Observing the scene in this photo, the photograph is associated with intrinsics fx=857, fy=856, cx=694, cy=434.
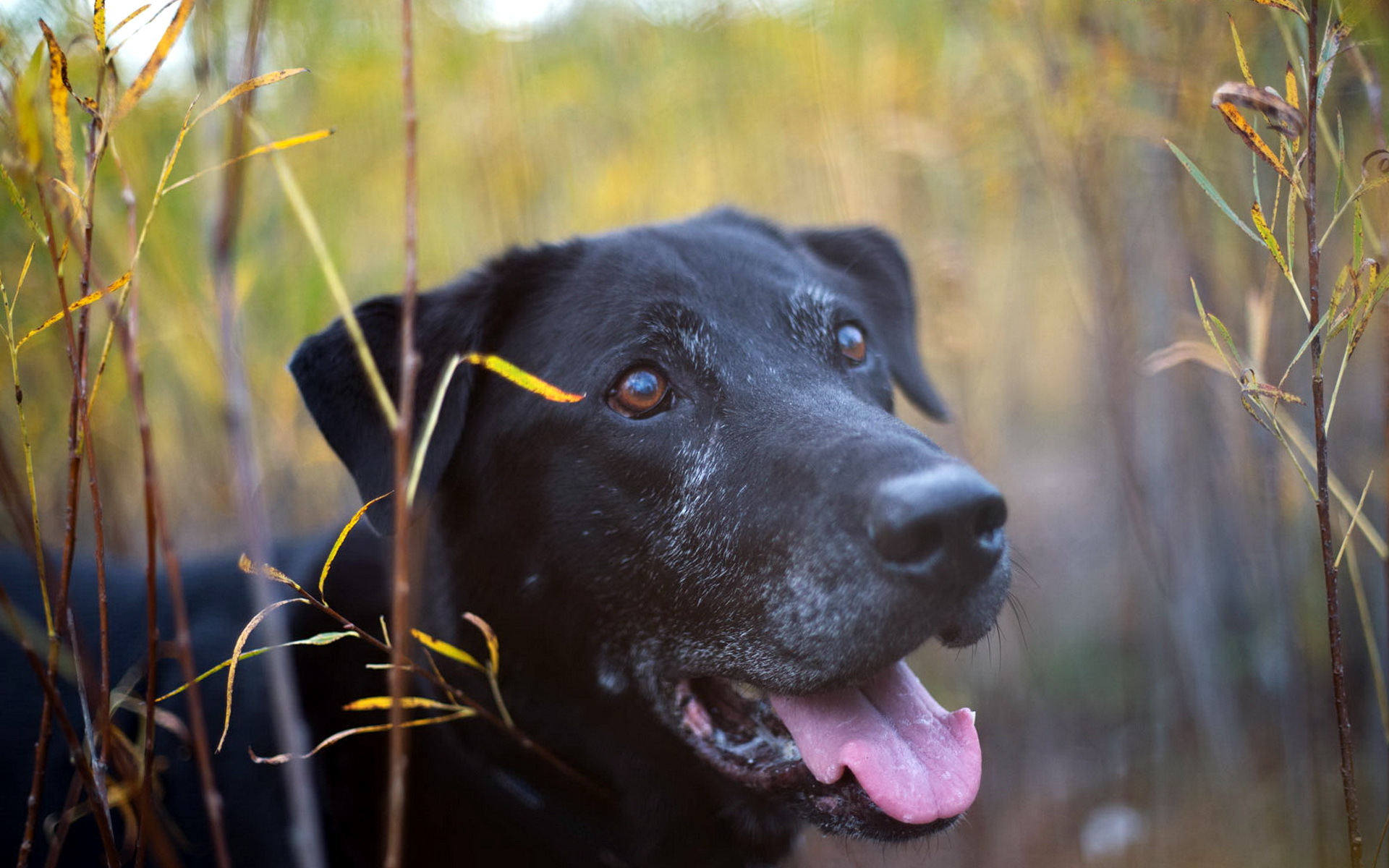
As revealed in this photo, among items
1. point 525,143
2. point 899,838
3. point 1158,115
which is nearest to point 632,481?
point 899,838

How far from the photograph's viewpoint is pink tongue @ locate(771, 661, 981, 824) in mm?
1598

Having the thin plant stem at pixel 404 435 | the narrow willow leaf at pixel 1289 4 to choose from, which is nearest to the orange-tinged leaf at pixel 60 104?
the thin plant stem at pixel 404 435

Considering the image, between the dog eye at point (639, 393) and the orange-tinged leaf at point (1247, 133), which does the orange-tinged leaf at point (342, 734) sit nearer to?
the dog eye at point (639, 393)

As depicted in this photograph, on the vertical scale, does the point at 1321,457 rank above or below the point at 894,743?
above

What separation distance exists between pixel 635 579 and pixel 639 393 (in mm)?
413

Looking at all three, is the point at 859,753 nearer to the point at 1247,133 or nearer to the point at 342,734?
the point at 342,734

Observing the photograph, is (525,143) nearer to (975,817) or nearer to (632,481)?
(632,481)

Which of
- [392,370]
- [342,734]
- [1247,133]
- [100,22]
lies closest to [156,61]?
[100,22]

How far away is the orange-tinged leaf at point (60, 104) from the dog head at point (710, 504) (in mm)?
825

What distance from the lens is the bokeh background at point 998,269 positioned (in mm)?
2582

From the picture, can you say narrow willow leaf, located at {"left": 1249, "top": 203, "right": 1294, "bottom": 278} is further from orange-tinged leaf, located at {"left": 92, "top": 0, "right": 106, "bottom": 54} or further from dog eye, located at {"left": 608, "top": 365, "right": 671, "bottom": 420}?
orange-tinged leaf, located at {"left": 92, "top": 0, "right": 106, "bottom": 54}

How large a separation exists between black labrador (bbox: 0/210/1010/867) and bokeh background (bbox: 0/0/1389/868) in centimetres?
48

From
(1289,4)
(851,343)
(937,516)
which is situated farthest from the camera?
(851,343)

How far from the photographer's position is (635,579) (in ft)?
6.22
